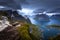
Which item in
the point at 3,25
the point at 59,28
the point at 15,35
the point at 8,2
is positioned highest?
the point at 8,2

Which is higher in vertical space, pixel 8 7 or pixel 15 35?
pixel 8 7

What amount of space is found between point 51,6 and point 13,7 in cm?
160

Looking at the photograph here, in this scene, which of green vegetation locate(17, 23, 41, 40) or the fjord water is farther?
the fjord water

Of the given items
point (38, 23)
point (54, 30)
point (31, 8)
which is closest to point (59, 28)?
point (54, 30)

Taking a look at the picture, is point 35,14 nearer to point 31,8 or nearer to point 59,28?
point 31,8

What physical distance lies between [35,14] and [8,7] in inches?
44.7

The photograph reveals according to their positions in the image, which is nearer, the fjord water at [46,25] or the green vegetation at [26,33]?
the green vegetation at [26,33]

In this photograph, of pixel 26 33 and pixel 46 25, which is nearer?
pixel 26 33

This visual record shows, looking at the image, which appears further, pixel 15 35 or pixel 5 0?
pixel 5 0

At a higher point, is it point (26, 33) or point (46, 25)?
point (26, 33)

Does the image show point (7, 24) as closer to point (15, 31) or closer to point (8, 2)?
point (15, 31)

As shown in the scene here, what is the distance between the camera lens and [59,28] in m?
6.11

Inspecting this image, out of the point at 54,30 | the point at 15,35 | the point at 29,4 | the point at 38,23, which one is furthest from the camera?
the point at 29,4

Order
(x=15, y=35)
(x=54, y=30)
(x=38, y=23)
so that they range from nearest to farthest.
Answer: (x=15, y=35)
(x=54, y=30)
(x=38, y=23)
